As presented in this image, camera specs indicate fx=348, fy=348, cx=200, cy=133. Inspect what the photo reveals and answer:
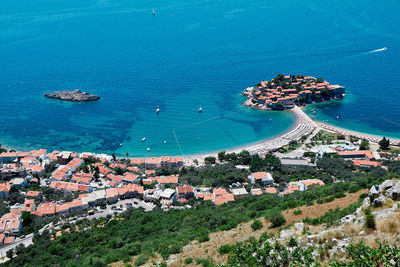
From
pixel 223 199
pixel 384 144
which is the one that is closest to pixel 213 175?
Result: pixel 223 199

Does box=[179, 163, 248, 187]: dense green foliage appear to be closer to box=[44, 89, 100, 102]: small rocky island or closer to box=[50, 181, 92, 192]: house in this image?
box=[50, 181, 92, 192]: house

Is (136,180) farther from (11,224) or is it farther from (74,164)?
(11,224)

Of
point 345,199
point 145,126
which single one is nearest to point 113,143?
point 145,126

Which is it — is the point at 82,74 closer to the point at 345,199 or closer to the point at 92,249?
the point at 92,249

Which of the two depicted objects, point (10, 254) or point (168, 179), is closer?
point (10, 254)

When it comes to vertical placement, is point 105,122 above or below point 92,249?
below

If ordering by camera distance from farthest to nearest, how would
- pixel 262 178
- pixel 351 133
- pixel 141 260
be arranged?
pixel 351 133, pixel 262 178, pixel 141 260

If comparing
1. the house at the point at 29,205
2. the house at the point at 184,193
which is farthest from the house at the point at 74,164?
the house at the point at 184,193

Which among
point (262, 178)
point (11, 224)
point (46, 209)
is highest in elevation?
point (11, 224)

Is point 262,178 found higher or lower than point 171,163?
higher
